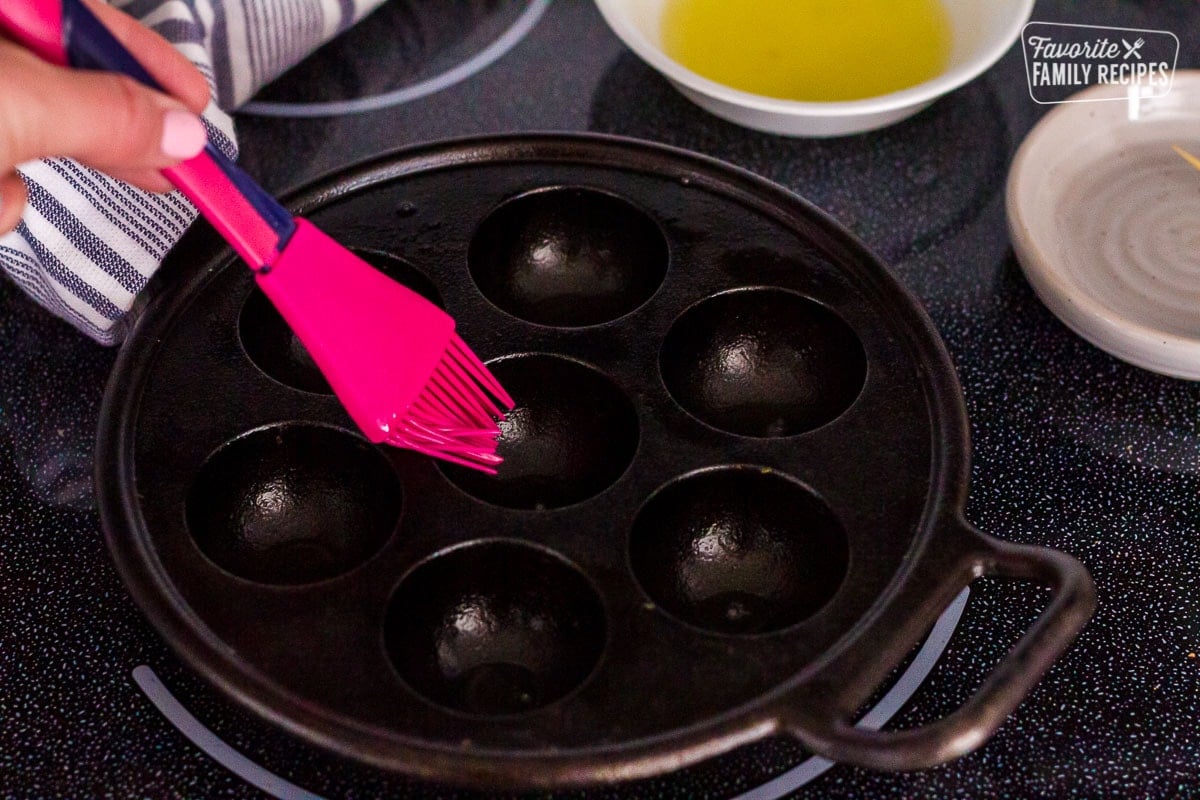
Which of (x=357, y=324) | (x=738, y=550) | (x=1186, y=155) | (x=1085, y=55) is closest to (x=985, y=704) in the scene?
(x=738, y=550)

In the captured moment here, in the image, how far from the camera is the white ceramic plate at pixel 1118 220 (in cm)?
105

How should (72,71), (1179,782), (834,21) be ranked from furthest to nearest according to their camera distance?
(834,21), (1179,782), (72,71)

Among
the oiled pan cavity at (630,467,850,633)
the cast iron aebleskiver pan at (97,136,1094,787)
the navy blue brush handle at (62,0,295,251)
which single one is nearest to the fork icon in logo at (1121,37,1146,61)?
the cast iron aebleskiver pan at (97,136,1094,787)

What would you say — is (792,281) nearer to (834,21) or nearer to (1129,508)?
(1129,508)

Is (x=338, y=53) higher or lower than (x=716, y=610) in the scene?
higher

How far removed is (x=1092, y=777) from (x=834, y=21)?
820mm

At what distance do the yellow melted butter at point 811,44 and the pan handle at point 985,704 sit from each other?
61 centimetres

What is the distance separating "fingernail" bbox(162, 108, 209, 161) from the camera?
2.47 feet

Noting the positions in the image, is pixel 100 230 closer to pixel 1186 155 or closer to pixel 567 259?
pixel 567 259

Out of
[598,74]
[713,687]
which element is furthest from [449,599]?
[598,74]

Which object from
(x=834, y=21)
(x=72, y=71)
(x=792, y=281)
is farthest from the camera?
(x=834, y=21)

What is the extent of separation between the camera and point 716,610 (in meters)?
0.92

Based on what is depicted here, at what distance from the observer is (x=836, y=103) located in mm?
1147


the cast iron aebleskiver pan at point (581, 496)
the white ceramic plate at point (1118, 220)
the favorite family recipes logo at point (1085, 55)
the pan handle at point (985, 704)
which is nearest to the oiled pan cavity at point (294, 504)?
the cast iron aebleskiver pan at point (581, 496)
